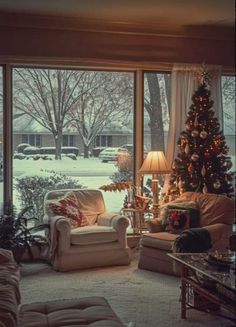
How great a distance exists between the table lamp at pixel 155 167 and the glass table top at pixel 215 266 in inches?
82.5

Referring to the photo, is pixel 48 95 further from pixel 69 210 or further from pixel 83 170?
pixel 69 210

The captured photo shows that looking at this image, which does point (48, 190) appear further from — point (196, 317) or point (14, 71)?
point (196, 317)

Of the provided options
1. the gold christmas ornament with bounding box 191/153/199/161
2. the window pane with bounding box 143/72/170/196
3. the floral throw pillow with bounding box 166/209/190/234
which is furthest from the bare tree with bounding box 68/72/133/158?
the floral throw pillow with bounding box 166/209/190/234

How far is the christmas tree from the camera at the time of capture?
6277 millimetres

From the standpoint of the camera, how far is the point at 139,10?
5.86 meters

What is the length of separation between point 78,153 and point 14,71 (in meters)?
1.31

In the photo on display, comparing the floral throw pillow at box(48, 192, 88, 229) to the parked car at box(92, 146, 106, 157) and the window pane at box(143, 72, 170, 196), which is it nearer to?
the parked car at box(92, 146, 106, 157)

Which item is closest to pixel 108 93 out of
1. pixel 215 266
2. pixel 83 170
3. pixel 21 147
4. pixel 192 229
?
pixel 83 170

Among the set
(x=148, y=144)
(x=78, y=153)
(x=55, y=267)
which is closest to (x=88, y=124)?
(x=78, y=153)

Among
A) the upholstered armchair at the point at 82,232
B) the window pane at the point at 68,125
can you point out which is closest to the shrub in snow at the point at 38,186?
the window pane at the point at 68,125

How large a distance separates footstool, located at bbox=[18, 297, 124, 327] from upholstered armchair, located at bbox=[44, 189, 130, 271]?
2.25m

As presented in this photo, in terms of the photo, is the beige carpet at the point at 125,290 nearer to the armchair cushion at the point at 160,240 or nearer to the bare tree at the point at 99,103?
the armchair cushion at the point at 160,240

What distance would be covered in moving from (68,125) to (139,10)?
5.59 feet

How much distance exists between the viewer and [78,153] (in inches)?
259
